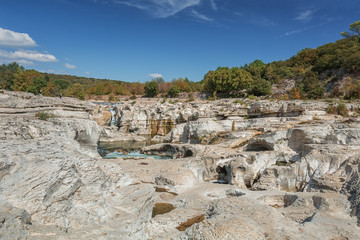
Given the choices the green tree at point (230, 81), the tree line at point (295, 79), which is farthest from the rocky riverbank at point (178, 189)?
the green tree at point (230, 81)

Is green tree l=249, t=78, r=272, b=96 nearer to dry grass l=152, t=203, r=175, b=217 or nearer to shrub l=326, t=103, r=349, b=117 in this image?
shrub l=326, t=103, r=349, b=117

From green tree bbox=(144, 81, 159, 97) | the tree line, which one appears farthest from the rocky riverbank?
green tree bbox=(144, 81, 159, 97)

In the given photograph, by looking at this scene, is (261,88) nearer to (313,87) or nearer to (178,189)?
(313,87)

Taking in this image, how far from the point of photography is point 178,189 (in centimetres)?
1014

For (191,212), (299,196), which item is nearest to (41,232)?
(191,212)

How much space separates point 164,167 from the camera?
42.3ft

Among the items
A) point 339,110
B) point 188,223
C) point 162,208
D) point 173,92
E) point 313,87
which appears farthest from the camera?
point 173,92

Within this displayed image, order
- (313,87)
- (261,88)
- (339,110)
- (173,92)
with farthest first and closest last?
(173,92) → (261,88) → (313,87) → (339,110)

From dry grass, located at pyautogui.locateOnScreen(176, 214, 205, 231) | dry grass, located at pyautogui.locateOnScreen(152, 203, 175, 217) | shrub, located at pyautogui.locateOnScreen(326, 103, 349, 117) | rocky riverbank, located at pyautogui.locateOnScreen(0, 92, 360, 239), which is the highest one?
shrub, located at pyautogui.locateOnScreen(326, 103, 349, 117)

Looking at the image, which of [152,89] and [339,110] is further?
[152,89]

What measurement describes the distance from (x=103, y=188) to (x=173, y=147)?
44.7 feet

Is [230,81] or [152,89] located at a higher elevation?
[230,81]

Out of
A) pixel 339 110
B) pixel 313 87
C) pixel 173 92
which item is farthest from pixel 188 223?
pixel 173 92

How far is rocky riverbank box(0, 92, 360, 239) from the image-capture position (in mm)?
4277
